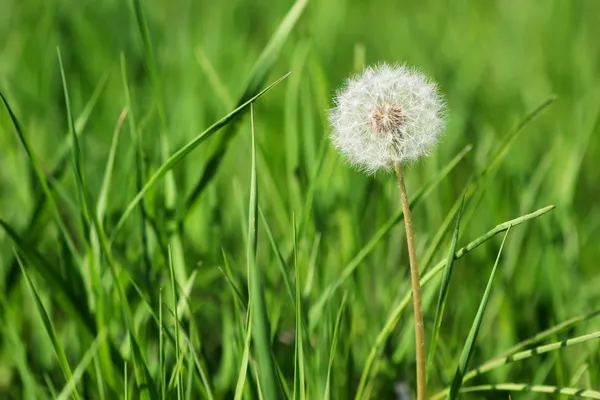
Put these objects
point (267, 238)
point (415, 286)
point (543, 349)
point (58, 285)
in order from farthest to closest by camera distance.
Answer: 1. point (267, 238)
2. point (58, 285)
3. point (543, 349)
4. point (415, 286)

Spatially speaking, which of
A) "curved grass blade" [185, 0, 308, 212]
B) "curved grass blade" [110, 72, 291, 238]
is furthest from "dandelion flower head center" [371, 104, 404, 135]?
"curved grass blade" [185, 0, 308, 212]

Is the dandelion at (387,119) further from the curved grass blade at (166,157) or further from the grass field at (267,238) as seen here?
the curved grass blade at (166,157)

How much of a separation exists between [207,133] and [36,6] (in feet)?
8.38

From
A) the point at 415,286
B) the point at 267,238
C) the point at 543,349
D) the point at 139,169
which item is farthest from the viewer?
the point at 267,238

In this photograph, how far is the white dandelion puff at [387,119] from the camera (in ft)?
3.07

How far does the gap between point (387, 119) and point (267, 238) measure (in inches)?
39.6

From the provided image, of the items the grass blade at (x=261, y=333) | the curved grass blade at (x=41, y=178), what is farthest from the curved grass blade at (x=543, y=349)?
the curved grass blade at (x=41, y=178)

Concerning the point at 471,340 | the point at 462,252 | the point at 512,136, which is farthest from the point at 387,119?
the point at 512,136

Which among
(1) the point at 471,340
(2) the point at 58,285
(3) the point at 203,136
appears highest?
(3) the point at 203,136

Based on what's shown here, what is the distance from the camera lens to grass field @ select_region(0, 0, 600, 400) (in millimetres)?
1152

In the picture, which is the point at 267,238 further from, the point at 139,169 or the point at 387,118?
the point at 387,118

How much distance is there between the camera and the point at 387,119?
95 cm

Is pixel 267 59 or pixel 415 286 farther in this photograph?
pixel 267 59

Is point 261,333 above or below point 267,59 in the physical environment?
below
